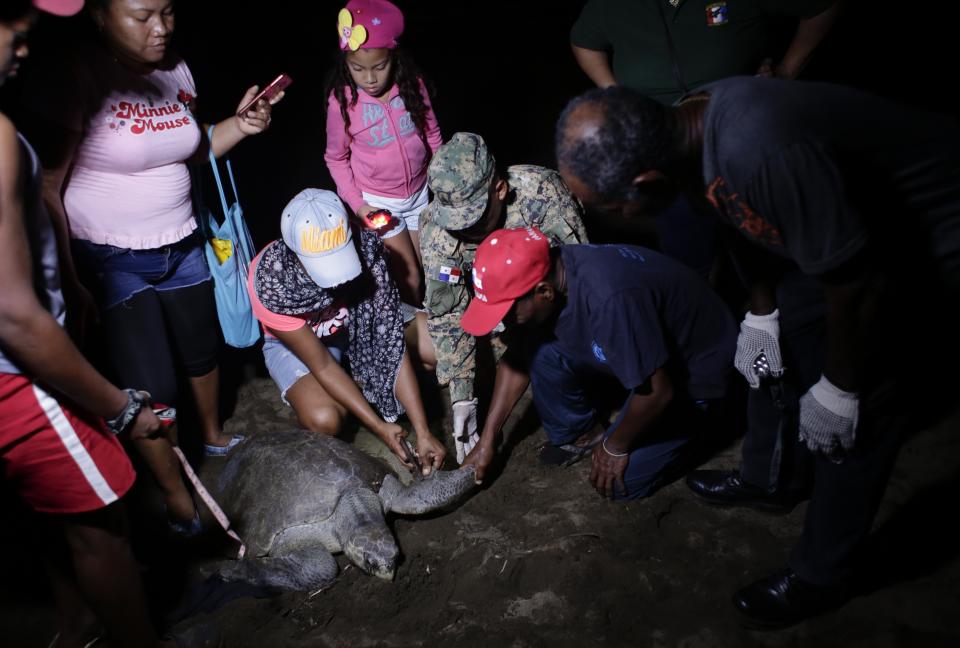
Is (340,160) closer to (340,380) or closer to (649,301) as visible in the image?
(340,380)

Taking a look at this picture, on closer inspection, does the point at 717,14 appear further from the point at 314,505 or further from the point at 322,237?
the point at 314,505

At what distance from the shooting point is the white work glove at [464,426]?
2.33 m

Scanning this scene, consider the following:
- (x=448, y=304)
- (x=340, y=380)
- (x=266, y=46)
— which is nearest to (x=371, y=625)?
(x=340, y=380)

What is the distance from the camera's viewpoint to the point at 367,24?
239 cm

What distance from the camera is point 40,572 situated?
2162 millimetres

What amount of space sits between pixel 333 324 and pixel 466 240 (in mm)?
693

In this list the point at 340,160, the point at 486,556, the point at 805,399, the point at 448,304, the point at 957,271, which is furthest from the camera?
the point at 340,160

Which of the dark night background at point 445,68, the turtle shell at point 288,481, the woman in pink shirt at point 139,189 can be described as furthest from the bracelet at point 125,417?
the dark night background at point 445,68

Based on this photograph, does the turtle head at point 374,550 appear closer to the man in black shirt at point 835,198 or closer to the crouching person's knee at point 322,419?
the crouching person's knee at point 322,419

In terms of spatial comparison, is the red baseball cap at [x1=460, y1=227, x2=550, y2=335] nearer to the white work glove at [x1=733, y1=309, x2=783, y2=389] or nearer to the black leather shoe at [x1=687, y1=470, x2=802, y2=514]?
the white work glove at [x1=733, y1=309, x2=783, y2=389]

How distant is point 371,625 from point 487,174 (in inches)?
60.8

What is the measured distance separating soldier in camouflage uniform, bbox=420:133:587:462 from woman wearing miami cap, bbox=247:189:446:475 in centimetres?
19

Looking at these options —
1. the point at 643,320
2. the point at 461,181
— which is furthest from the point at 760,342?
the point at 461,181

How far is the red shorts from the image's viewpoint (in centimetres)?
127
